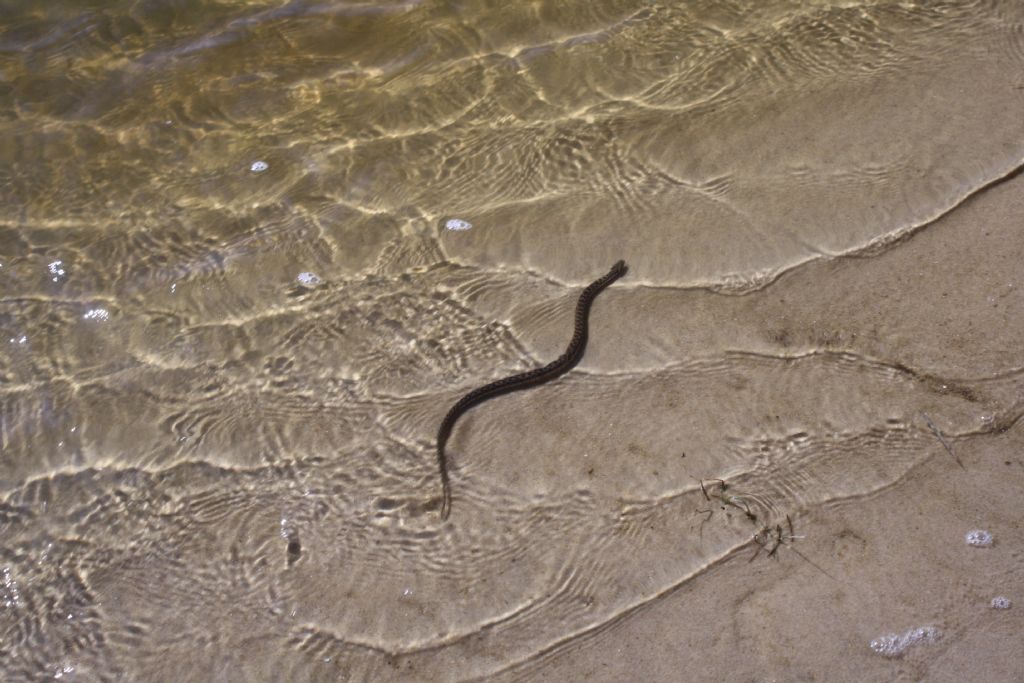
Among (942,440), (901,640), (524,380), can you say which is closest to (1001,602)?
(901,640)

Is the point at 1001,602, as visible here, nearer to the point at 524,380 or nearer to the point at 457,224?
the point at 524,380

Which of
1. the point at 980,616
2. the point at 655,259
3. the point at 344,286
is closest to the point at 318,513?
the point at 344,286

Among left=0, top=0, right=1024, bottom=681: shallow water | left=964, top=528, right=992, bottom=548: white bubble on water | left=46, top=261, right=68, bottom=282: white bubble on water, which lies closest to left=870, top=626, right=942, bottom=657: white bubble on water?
left=0, top=0, right=1024, bottom=681: shallow water

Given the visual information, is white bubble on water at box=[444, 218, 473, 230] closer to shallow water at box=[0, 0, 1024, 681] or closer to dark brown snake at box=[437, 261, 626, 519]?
shallow water at box=[0, 0, 1024, 681]

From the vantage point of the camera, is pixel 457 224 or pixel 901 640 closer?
pixel 901 640

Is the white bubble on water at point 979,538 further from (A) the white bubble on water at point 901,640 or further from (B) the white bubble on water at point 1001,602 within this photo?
(A) the white bubble on water at point 901,640

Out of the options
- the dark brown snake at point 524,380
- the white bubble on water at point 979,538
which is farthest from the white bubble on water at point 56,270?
the white bubble on water at point 979,538
